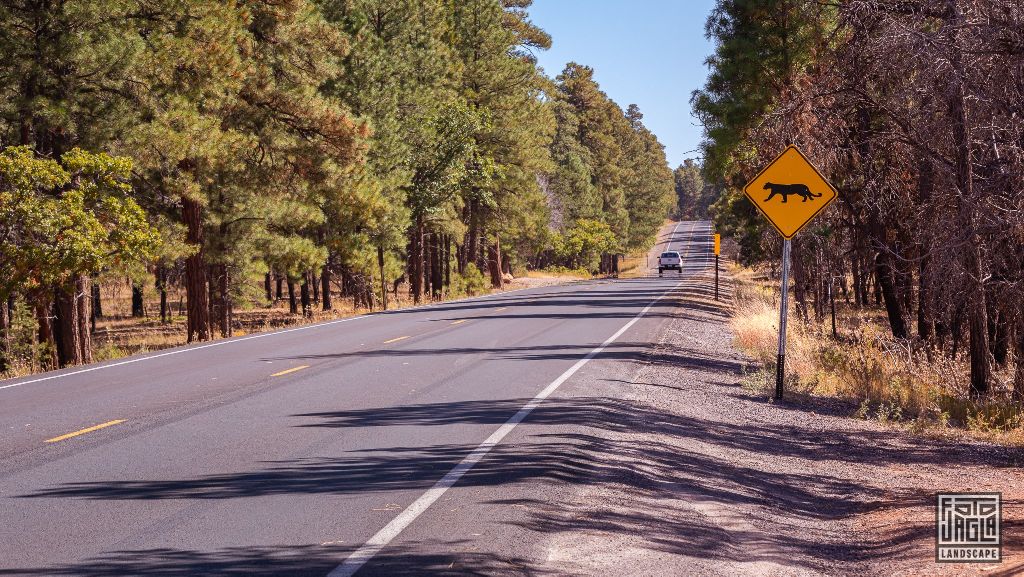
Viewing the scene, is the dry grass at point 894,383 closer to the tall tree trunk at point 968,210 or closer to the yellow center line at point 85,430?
the tall tree trunk at point 968,210

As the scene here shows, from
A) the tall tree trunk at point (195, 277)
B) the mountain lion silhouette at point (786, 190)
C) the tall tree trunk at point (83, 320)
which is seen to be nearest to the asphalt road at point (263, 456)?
the mountain lion silhouette at point (786, 190)

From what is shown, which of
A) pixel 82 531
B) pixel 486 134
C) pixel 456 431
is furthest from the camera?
pixel 486 134

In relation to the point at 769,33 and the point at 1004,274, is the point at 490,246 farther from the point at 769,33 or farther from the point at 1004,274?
the point at 1004,274

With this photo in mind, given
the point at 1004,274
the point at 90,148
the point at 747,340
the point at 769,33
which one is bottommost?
the point at 747,340

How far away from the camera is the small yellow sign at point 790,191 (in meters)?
12.2

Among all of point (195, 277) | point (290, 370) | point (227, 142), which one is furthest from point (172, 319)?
point (290, 370)

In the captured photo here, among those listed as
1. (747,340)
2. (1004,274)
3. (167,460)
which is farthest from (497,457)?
(747,340)

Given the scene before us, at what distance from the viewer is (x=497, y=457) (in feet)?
27.1

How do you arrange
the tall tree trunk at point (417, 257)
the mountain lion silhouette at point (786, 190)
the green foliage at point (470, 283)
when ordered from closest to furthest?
1. the mountain lion silhouette at point (786, 190)
2. the tall tree trunk at point (417, 257)
3. the green foliage at point (470, 283)

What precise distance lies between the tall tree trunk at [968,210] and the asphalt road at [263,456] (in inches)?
213

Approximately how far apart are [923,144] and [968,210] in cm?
210

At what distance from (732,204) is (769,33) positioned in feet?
53.1

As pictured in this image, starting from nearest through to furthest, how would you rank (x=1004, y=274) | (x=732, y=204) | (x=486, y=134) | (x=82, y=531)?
(x=82, y=531)
(x=1004, y=274)
(x=732, y=204)
(x=486, y=134)

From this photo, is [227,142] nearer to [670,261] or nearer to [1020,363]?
[1020,363]
